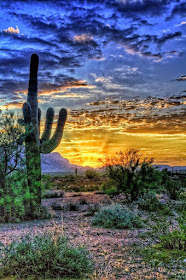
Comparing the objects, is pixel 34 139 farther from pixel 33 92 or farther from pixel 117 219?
pixel 117 219

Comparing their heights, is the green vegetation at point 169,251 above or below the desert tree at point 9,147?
below

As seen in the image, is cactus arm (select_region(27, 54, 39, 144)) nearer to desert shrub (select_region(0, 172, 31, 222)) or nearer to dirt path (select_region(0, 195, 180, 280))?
desert shrub (select_region(0, 172, 31, 222))

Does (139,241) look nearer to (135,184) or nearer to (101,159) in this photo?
(135,184)

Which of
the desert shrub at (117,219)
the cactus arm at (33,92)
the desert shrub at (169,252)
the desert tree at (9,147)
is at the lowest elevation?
the desert shrub at (117,219)

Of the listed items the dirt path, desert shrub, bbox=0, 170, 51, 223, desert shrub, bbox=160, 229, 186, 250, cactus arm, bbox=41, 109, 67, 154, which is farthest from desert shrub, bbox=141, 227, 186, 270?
cactus arm, bbox=41, 109, 67, 154

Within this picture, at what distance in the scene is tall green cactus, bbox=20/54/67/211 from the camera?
52.2ft

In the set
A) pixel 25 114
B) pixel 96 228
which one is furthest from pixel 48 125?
pixel 96 228

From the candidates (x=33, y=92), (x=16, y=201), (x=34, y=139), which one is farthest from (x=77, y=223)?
(x=33, y=92)

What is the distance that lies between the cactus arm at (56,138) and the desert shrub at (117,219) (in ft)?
19.2

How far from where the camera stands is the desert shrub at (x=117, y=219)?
41.2ft

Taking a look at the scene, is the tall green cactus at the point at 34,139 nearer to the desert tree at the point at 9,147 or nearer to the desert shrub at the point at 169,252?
the desert tree at the point at 9,147

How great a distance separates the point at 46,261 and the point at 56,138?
12.5 meters

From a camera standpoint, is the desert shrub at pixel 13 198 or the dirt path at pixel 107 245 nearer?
the dirt path at pixel 107 245

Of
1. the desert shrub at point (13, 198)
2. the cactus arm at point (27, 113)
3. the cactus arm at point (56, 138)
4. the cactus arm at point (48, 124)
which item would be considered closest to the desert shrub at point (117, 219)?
the desert shrub at point (13, 198)
